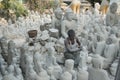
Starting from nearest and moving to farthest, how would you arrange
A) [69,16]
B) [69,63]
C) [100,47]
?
1. [69,63]
2. [100,47]
3. [69,16]

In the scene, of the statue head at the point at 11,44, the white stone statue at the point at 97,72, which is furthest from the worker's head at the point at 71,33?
the white stone statue at the point at 97,72

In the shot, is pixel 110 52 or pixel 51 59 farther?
pixel 110 52

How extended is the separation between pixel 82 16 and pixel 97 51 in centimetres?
305

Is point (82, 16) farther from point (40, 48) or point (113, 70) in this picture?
point (113, 70)

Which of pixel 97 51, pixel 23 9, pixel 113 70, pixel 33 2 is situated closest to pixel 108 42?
pixel 97 51

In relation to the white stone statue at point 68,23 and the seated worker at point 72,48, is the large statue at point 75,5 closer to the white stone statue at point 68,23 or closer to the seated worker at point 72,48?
the white stone statue at point 68,23

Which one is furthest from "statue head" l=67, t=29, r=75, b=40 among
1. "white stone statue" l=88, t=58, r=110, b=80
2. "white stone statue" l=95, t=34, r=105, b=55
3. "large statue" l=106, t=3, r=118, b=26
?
"large statue" l=106, t=3, r=118, b=26

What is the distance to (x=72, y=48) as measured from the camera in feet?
18.9

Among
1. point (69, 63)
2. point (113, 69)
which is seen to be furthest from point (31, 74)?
point (113, 69)

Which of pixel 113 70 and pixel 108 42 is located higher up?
pixel 108 42

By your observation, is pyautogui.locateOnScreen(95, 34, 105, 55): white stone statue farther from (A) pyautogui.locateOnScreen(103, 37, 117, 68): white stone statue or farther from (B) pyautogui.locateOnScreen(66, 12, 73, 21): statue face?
(B) pyautogui.locateOnScreen(66, 12, 73, 21): statue face

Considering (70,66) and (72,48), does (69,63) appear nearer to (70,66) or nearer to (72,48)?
(70,66)

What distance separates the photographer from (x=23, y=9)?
11789mm

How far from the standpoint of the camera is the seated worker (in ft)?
18.6
